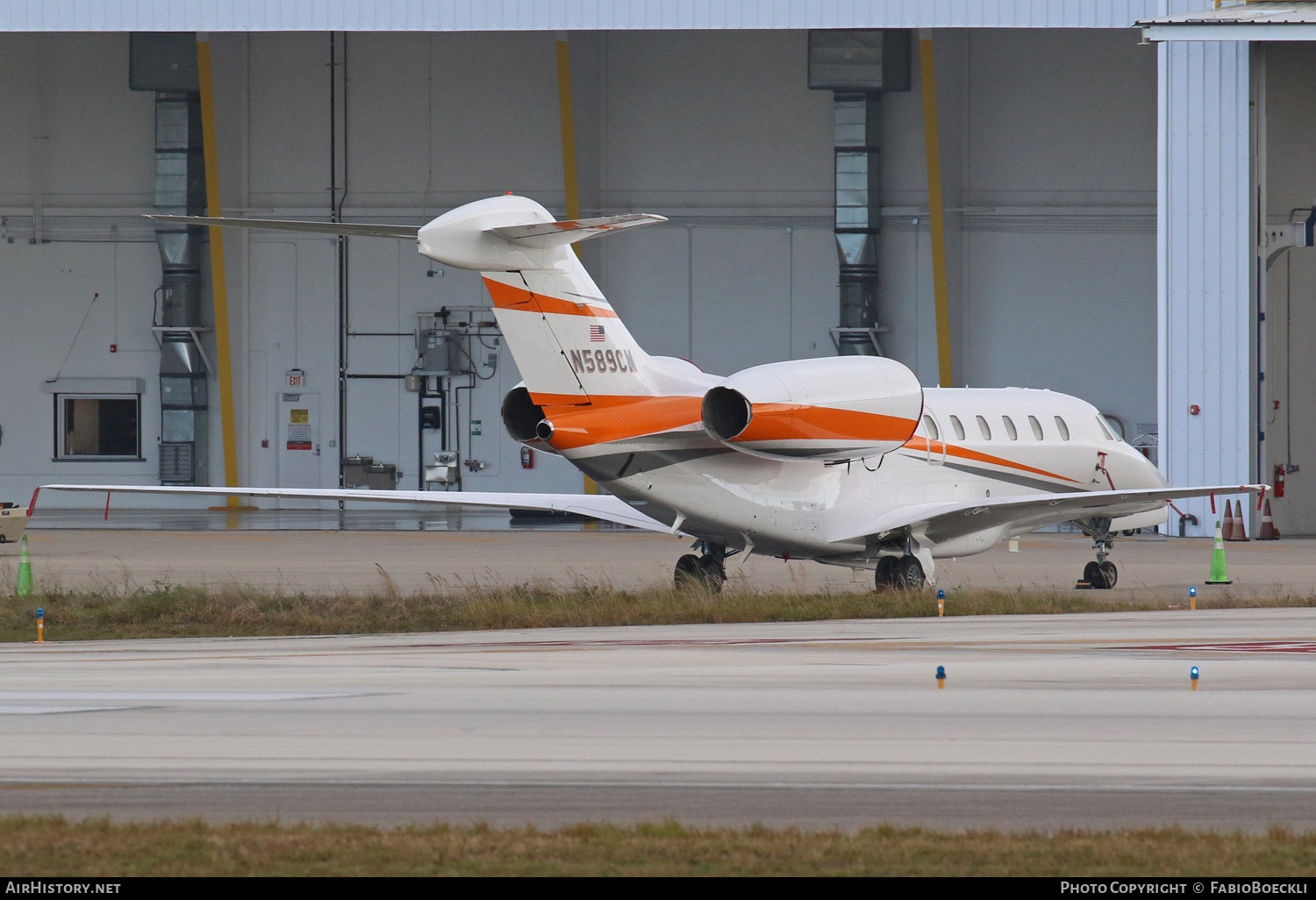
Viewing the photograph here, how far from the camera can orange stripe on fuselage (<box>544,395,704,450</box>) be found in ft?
51.3

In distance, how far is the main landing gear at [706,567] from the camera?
18125 mm

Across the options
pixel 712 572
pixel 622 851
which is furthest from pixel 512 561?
pixel 622 851

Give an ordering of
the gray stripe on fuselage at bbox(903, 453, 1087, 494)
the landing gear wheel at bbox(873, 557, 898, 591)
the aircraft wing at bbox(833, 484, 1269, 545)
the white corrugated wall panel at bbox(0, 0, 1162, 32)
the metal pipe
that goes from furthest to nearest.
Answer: the metal pipe, the white corrugated wall panel at bbox(0, 0, 1162, 32), the gray stripe on fuselage at bbox(903, 453, 1087, 494), the landing gear wheel at bbox(873, 557, 898, 591), the aircraft wing at bbox(833, 484, 1269, 545)

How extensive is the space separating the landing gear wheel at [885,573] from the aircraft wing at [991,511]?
339 mm

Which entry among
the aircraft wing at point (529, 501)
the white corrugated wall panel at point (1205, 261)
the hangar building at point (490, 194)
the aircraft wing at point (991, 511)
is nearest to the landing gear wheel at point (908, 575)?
the aircraft wing at point (991, 511)

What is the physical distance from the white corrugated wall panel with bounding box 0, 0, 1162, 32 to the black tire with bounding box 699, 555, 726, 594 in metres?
13.5

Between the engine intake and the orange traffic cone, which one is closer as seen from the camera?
the engine intake

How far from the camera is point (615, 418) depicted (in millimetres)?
15836

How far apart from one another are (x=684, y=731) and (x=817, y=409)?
733 centimetres

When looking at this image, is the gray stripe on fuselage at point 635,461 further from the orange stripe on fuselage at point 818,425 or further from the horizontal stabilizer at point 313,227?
the horizontal stabilizer at point 313,227

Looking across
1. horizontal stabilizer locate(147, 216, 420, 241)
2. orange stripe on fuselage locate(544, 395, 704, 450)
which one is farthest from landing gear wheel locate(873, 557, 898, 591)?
horizontal stabilizer locate(147, 216, 420, 241)

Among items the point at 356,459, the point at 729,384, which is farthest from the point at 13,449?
the point at 729,384

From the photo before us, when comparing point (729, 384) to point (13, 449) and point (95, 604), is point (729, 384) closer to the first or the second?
point (95, 604)

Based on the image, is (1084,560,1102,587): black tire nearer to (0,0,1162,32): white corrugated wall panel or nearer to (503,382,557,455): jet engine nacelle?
(503,382,557,455): jet engine nacelle
